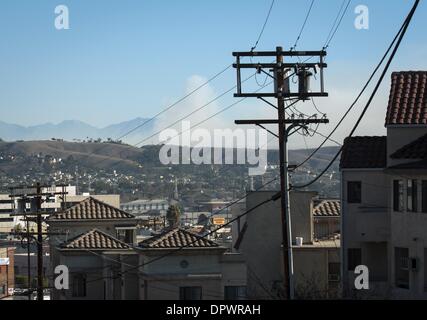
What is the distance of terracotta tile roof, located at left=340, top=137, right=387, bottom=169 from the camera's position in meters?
43.5

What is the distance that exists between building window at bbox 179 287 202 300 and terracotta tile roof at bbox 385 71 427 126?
29.9 ft

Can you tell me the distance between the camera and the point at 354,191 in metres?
43.9

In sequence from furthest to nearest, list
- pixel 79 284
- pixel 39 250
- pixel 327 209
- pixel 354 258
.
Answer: pixel 327 209
pixel 79 284
pixel 39 250
pixel 354 258

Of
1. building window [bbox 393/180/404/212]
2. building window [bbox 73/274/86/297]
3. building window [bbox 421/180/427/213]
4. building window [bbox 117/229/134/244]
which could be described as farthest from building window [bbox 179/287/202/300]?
building window [bbox 117/229/134/244]

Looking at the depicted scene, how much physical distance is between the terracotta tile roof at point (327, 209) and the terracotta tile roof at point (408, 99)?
54.3 feet

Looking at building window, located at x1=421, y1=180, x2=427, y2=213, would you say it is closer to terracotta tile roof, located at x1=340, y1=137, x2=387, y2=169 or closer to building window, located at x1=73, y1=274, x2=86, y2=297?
terracotta tile roof, located at x1=340, y1=137, x2=387, y2=169

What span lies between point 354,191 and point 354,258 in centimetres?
254

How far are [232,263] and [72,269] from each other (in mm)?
8154

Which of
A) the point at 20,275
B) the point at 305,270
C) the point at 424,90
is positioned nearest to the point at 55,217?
the point at 305,270

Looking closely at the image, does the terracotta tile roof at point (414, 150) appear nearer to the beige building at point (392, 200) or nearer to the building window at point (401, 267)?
the beige building at point (392, 200)

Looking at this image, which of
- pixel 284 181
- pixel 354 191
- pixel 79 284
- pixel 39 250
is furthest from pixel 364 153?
pixel 284 181

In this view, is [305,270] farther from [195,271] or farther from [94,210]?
[94,210]

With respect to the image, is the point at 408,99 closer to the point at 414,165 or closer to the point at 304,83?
the point at 414,165

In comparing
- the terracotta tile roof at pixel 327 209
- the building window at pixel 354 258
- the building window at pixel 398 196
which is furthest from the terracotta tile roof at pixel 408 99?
the terracotta tile roof at pixel 327 209
